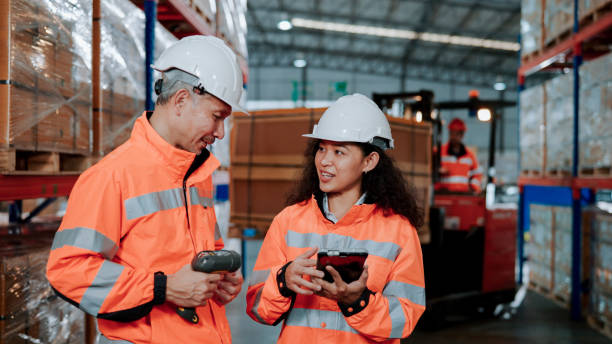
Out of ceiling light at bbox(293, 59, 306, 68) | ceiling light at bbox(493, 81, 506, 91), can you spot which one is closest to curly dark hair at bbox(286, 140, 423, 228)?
ceiling light at bbox(293, 59, 306, 68)

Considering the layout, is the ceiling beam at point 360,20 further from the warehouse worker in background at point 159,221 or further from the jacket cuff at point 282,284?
the jacket cuff at point 282,284

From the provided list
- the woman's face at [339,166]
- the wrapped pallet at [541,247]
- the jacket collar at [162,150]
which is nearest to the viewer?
the jacket collar at [162,150]

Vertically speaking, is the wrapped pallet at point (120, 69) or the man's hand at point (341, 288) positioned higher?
the wrapped pallet at point (120, 69)

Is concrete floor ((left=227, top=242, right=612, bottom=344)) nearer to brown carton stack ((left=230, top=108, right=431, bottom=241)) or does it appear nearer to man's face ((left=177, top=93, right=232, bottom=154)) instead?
brown carton stack ((left=230, top=108, right=431, bottom=241))

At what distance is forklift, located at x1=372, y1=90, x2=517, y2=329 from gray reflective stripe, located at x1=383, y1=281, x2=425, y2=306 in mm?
3973

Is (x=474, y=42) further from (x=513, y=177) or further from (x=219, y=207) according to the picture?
(x=219, y=207)

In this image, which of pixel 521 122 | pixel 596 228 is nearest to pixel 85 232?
pixel 596 228

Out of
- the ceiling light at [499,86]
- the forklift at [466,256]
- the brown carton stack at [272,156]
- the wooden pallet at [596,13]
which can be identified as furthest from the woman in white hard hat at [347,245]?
the ceiling light at [499,86]

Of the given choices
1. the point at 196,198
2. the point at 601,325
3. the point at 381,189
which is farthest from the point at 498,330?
the point at 196,198

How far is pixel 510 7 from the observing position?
16672mm

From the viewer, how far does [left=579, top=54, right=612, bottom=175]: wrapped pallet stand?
17.3ft

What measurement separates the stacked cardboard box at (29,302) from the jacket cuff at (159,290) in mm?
1620

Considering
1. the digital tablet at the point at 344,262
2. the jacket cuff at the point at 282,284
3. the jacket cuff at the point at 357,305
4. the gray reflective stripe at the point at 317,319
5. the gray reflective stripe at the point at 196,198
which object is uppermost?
the gray reflective stripe at the point at 196,198

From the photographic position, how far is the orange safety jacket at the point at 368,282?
1847 millimetres
